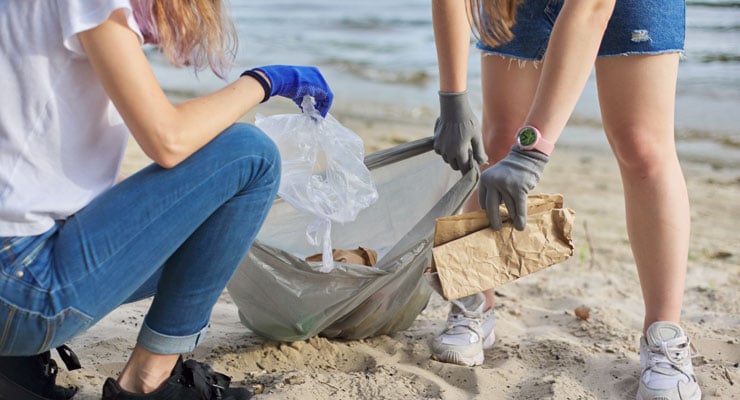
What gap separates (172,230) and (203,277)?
16cm

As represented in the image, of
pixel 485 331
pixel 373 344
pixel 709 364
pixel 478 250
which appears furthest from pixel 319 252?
pixel 709 364

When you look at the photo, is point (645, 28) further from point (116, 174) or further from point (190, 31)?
point (116, 174)

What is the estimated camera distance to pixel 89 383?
1996 millimetres

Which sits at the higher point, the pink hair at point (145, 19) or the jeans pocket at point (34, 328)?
the pink hair at point (145, 19)

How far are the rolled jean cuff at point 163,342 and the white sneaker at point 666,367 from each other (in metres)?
1.10

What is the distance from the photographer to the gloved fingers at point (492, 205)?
71.7 inches

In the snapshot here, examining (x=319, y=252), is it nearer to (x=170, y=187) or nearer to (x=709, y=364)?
(x=170, y=187)

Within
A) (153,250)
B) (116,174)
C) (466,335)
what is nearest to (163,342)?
(153,250)

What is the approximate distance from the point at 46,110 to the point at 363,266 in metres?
0.84

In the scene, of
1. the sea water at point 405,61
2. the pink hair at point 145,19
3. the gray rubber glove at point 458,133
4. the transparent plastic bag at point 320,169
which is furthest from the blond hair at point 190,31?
the sea water at point 405,61

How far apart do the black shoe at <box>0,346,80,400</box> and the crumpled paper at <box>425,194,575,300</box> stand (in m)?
0.89

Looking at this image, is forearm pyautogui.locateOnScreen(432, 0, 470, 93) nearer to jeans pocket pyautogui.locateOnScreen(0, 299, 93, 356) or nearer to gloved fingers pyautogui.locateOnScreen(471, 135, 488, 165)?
gloved fingers pyautogui.locateOnScreen(471, 135, 488, 165)

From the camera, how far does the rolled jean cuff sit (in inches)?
68.7

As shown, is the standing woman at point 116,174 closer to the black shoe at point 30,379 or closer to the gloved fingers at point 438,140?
the black shoe at point 30,379
